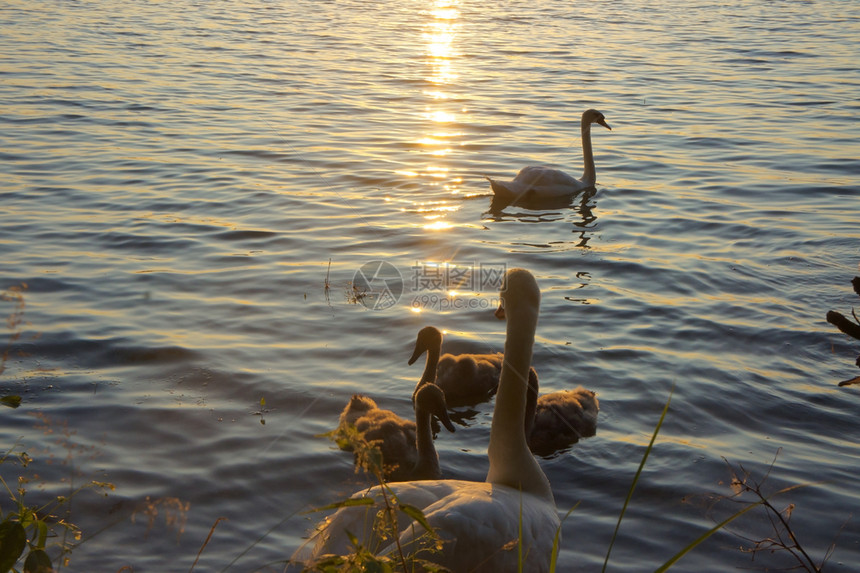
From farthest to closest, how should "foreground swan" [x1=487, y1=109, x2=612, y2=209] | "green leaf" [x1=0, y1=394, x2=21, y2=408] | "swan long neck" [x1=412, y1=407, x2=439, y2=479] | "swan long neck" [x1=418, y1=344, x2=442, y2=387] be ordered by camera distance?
"foreground swan" [x1=487, y1=109, x2=612, y2=209]
"swan long neck" [x1=418, y1=344, x2=442, y2=387]
"swan long neck" [x1=412, y1=407, x2=439, y2=479]
"green leaf" [x1=0, y1=394, x2=21, y2=408]

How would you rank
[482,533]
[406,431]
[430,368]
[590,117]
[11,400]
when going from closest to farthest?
[11,400] → [482,533] → [406,431] → [430,368] → [590,117]

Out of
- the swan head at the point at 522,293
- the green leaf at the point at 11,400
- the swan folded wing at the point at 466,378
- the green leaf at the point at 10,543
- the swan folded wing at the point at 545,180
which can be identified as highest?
the green leaf at the point at 11,400

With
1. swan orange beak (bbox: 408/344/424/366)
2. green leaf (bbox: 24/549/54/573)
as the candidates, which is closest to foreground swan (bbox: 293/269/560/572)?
green leaf (bbox: 24/549/54/573)

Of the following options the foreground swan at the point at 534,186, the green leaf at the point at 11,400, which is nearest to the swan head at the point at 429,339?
the green leaf at the point at 11,400

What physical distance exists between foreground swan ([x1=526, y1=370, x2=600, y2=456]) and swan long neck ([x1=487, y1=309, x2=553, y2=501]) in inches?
51.6

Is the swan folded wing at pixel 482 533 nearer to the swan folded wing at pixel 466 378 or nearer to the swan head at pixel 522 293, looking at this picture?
the swan head at pixel 522 293

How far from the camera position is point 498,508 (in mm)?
4344

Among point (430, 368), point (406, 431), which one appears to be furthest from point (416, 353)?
point (406, 431)

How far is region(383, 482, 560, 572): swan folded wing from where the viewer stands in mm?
4113

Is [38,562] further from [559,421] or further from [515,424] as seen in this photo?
[559,421]

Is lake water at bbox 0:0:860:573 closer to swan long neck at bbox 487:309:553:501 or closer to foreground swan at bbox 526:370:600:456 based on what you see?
foreground swan at bbox 526:370:600:456

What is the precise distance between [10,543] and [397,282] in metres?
7.11

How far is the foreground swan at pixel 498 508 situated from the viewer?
163 inches

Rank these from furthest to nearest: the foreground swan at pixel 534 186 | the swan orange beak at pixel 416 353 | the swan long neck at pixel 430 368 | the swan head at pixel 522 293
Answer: the foreground swan at pixel 534 186 < the swan orange beak at pixel 416 353 < the swan long neck at pixel 430 368 < the swan head at pixel 522 293
